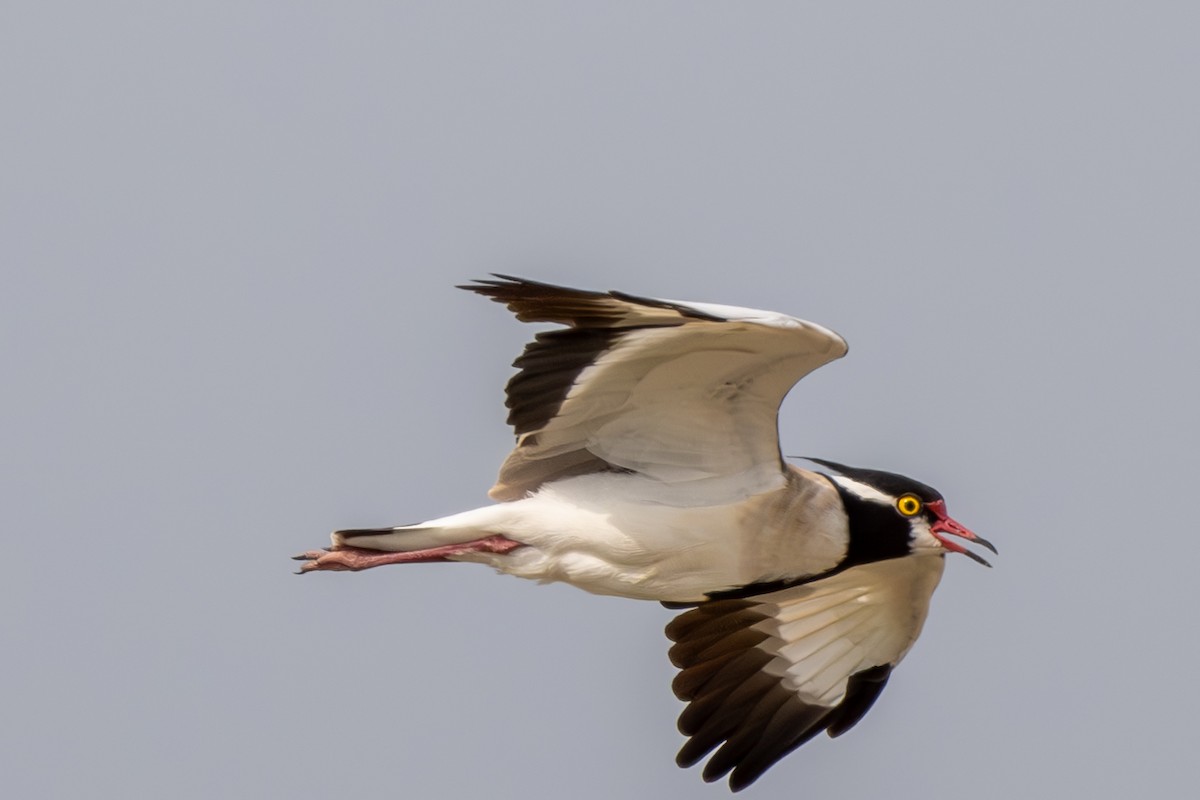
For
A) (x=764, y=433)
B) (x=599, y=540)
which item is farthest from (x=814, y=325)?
(x=599, y=540)

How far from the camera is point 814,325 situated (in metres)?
8.69

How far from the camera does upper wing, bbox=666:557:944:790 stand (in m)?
11.1

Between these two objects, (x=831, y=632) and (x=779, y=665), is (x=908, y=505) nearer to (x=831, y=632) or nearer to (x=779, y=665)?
(x=831, y=632)

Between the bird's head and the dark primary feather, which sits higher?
the bird's head

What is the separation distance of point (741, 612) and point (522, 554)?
187cm

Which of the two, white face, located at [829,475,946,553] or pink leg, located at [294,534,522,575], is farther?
white face, located at [829,475,946,553]

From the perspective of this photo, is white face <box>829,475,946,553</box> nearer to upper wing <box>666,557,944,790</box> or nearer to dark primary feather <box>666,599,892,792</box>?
upper wing <box>666,557,944,790</box>

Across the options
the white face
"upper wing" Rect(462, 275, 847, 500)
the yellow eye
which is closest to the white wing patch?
the white face

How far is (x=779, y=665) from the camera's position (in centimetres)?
1127

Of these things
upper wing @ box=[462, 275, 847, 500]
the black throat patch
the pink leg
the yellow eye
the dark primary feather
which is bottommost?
the dark primary feather

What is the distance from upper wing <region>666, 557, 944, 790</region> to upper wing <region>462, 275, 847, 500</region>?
146cm

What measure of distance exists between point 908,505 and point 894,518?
0.34 feet

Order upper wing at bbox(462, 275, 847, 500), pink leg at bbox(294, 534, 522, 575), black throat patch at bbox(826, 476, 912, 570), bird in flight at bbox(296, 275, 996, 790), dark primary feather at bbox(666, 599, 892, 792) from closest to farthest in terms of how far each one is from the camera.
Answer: upper wing at bbox(462, 275, 847, 500) < bird in flight at bbox(296, 275, 996, 790) < pink leg at bbox(294, 534, 522, 575) < black throat patch at bbox(826, 476, 912, 570) < dark primary feather at bbox(666, 599, 892, 792)

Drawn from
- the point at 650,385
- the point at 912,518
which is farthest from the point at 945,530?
the point at 650,385
